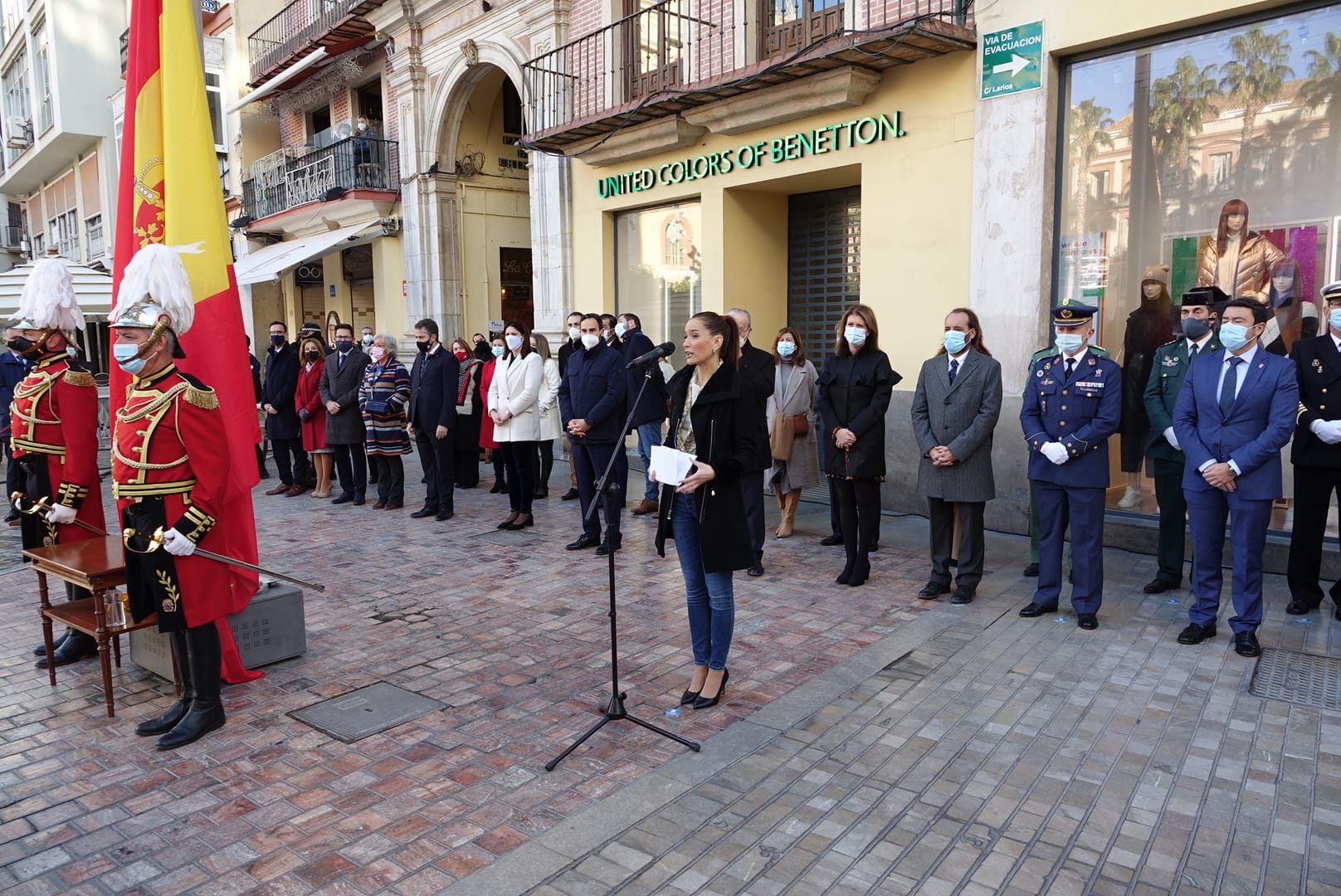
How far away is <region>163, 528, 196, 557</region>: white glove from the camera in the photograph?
4051 mm

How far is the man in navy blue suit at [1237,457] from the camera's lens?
517cm

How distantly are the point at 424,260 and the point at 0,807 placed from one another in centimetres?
1419

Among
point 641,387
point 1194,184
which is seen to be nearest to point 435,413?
point 641,387

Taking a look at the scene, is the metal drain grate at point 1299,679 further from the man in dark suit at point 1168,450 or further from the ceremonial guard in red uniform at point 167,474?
the ceremonial guard in red uniform at point 167,474

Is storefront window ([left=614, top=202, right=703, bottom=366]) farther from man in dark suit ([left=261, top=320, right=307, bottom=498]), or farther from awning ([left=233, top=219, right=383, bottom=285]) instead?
awning ([left=233, top=219, right=383, bottom=285])

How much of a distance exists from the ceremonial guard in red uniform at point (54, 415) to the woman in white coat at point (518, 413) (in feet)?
12.8

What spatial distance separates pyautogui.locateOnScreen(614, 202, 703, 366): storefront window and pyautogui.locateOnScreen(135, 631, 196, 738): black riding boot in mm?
8318

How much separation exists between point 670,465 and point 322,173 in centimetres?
1678

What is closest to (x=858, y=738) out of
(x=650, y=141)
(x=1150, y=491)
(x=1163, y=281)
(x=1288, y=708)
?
(x=1288, y=708)

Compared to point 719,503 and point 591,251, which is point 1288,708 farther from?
point 591,251

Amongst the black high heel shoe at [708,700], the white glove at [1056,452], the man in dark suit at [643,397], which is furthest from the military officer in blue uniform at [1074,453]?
the man in dark suit at [643,397]

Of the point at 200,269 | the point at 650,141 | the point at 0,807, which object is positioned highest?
the point at 650,141

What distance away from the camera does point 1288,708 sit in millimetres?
4461

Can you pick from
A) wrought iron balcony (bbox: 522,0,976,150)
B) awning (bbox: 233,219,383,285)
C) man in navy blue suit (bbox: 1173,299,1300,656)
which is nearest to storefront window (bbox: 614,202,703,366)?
wrought iron balcony (bbox: 522,0,976,150)
